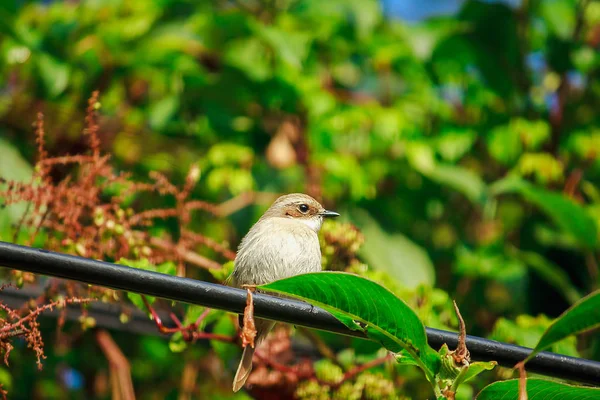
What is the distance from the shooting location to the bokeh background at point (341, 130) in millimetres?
4812

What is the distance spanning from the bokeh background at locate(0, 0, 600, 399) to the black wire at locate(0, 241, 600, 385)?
2309mm

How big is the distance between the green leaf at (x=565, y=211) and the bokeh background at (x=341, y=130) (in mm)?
12

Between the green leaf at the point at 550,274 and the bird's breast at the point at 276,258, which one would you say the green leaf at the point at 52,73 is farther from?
the green leaf at the point at 550,274

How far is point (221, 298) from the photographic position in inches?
83.9

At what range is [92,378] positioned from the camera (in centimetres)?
567

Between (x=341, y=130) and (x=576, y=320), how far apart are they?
3025mm

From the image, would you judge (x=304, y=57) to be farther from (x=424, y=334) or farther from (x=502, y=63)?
(x=424, y=334)

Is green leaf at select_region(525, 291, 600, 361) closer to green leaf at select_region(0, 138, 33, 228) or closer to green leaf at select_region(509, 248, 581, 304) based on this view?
green leaf at select_region(509, 248, 581, 304)

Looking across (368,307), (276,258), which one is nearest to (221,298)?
(368,307)

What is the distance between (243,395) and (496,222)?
2.25 m

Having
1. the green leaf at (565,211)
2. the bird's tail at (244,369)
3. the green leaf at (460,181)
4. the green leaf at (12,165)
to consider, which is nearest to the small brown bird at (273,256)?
the bird's tail at (244,369)

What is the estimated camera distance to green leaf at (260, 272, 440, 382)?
205cm

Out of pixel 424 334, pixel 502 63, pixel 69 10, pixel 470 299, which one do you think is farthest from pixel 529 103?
pixel 424 334

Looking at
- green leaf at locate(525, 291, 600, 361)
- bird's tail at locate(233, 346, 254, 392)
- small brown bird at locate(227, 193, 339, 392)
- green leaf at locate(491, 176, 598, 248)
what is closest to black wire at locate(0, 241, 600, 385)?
green leaf at locate(525, 291, 600, 361)
